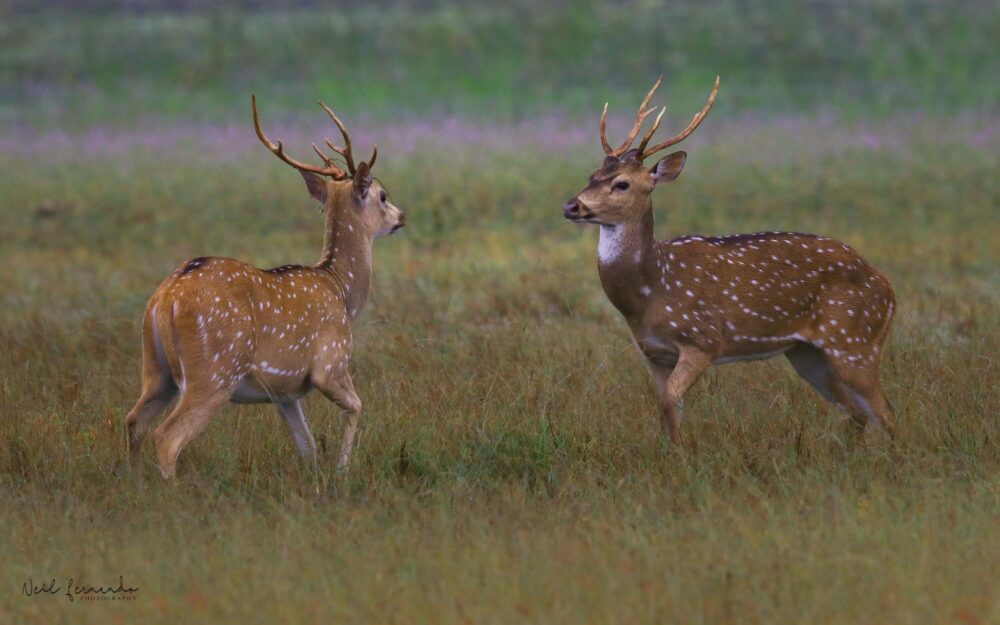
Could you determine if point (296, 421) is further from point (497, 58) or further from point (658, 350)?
point (497, 58)

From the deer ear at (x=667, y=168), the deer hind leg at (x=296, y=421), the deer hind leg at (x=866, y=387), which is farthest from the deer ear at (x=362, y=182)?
the deer hind leg at (x=866, y=387)

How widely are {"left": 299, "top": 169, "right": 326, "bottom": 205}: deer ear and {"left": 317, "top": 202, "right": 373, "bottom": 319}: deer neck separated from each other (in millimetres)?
121

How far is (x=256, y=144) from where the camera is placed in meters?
27.9

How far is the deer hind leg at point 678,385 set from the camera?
7867 mm

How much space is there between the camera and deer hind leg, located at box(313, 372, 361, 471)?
7.68 metres

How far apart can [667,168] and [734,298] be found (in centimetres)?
81

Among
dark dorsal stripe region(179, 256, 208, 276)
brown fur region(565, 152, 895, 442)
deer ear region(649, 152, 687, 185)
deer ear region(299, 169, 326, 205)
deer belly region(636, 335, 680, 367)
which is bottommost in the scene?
deer belly region(636, 335, 680, 367)

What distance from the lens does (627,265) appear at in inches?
328

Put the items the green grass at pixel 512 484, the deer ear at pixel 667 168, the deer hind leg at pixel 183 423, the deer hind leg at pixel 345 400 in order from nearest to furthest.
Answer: the green grass at pixel 512 484 → the deer hind leg at pixel 183 423 → the deer hind leg at pixel 345 400 → the deer ear at pixel 667 168

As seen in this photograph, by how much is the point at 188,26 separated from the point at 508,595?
1291 inches

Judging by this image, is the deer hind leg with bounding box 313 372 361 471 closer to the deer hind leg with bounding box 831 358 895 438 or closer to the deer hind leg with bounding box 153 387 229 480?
the deer hind leg with bounding box 153 387 229 480

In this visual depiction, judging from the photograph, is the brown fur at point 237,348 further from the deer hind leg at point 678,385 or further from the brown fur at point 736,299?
the deer hind leg at point 678,385

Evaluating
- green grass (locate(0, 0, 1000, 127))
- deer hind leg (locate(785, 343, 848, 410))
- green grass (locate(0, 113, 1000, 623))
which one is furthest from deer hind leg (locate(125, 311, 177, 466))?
green grass (locate(0, 0, 1000, 127))

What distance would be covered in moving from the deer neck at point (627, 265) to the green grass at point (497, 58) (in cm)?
2177
